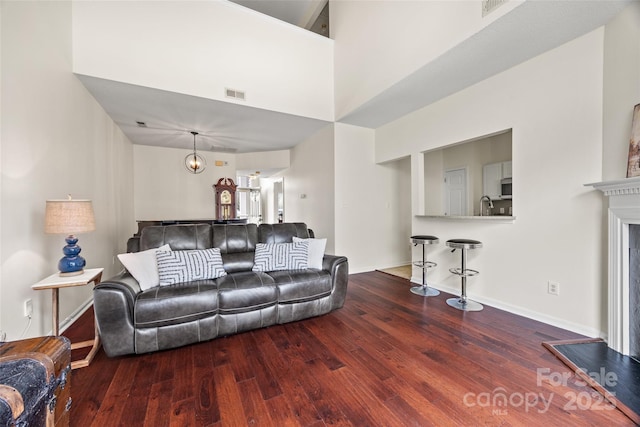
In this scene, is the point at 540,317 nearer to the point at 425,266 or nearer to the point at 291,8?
the point at 425,266

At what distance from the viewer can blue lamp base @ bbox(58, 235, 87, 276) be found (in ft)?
6.62

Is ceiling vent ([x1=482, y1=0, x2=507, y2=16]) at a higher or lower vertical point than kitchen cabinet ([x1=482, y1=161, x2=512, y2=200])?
higher

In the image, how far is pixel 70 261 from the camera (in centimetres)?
204

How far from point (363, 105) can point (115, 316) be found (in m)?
3.63

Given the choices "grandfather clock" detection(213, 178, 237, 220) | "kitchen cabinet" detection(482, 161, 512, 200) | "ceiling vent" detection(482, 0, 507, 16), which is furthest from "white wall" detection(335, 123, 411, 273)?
"grandfather clock" detection(213, 178, 237, 220)

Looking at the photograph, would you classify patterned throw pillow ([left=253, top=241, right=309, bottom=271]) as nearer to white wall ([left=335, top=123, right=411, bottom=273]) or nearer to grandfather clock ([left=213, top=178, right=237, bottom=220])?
white wall ([left=335, top=123, right=411, bottom=273])

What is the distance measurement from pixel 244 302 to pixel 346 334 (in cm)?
96

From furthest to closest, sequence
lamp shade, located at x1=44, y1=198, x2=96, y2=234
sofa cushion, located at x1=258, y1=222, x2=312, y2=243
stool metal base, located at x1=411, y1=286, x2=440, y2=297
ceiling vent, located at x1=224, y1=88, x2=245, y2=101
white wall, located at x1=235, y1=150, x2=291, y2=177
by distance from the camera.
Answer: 1. white wall, located at x1=235, y1=150, x2=291, y2=177
2. ceiling vent, located at x1=224, y1=88, x2=245, y2=101
3. stool metal base, located at x1=411, y1=286, x2=440, y2=297
4. sofa cushion, located at x1=258, y1=222, x2=312, y2=243
5. lamp shade, located at x1=44, y1=198, x2=96, y2=234

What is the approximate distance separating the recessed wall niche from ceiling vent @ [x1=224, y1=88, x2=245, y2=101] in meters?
3.13

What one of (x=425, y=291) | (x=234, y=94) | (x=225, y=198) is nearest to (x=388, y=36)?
(x=234, y=94)

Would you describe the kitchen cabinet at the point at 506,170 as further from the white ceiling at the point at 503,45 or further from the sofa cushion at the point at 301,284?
the sofa cushion at the point at 301,284

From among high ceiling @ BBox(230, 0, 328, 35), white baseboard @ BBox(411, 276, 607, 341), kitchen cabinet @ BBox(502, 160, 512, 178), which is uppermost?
high ceiling @ BBox(230, 0, 328, 35)

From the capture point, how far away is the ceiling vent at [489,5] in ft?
6.66

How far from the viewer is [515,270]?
8.87ft
